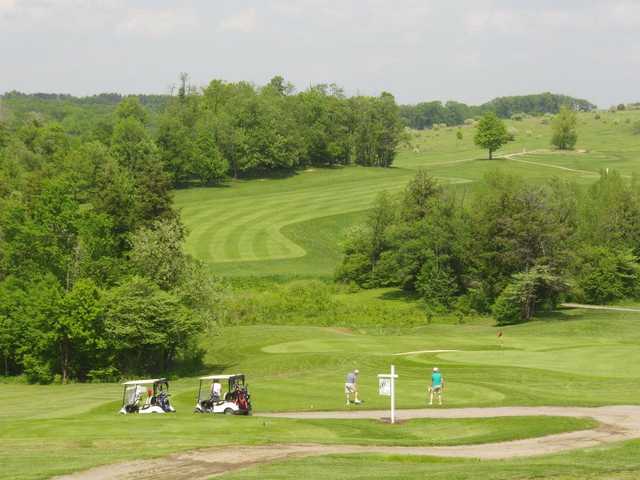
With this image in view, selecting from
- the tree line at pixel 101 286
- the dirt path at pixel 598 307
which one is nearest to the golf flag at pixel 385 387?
the tree line at pixel 101 286

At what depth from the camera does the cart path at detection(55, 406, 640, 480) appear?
25.2 m

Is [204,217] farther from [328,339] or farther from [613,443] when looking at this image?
[613,443]

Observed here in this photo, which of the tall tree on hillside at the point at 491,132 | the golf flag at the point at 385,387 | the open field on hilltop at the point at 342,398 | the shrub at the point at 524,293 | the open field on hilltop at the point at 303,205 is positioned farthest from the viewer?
the tall tree on hillside at the point at 491,132

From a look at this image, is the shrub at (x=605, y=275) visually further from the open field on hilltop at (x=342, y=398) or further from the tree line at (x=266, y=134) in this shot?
A: the tree line at (x=266, y=134)

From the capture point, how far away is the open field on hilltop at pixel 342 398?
87.5 ft

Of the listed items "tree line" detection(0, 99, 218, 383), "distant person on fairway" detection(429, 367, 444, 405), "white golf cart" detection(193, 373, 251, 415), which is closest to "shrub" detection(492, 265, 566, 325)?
"tree line" detection(0, 99, 218, 383)

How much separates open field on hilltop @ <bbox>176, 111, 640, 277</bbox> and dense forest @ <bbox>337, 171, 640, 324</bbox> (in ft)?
37.4

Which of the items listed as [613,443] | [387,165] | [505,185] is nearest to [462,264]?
[505,185]

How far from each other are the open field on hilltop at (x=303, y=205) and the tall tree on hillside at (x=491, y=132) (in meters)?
3.77

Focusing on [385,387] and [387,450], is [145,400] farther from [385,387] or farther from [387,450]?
[387,450]

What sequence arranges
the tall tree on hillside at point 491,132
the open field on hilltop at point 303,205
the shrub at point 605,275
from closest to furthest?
the shrub at point 605,275 < the open field on hilltop at point 303,205 < the tall tree on hillside at point 491,132

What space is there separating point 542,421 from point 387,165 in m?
160

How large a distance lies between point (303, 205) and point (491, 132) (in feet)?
193

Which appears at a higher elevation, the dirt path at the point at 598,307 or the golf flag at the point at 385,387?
the golf flag at the point at 385,387
